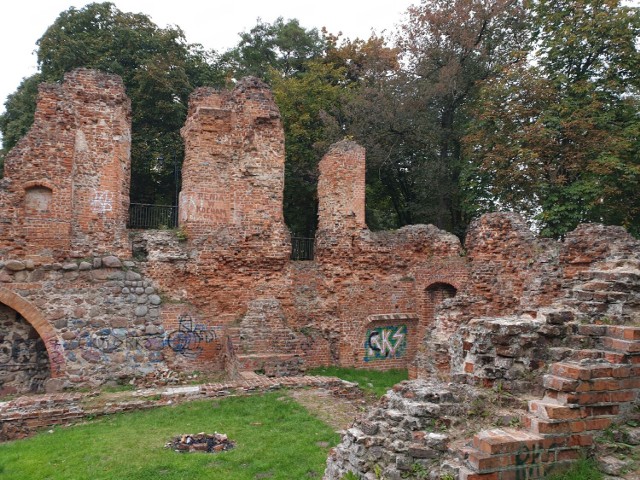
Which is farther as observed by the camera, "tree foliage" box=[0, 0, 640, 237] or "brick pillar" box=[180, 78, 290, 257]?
"tree foliage" box=[0, 0, 640, 237]

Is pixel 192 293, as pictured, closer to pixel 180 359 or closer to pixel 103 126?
pixel 180 359

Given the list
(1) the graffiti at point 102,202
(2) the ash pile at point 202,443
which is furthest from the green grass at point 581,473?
(1) the graffiti at point 102,202

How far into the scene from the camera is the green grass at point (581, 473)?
3.92m

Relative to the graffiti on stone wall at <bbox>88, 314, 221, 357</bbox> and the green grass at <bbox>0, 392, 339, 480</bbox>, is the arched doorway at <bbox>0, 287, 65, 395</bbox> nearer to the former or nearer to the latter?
the graffiti on stone wall at <bbox>88, 314, 221, 357</bbox>

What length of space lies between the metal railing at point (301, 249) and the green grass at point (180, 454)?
937 cm

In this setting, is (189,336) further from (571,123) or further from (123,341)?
(571,123)

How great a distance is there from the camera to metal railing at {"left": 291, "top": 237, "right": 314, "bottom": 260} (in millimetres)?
18688

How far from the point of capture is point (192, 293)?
13555 millimetres

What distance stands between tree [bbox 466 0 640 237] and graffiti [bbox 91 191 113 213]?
1251 cm

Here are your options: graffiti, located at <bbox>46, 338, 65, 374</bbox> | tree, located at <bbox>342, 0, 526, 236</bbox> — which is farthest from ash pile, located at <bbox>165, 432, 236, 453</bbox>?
tree, located at <bbox>342, 0, 526, 236</bbox>

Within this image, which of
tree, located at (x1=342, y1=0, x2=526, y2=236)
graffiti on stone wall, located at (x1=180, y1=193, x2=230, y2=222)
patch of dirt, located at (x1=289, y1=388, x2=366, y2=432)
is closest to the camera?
patch of dirt, located at (x1=289, y1=388, x2=366, y2=432)

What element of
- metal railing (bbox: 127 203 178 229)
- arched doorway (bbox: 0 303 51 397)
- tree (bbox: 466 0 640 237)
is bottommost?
arched doorway (bbox: 0 303 51 397)

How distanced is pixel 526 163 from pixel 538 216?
186cm

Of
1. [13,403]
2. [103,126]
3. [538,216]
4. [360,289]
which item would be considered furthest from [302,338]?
[538,216]
